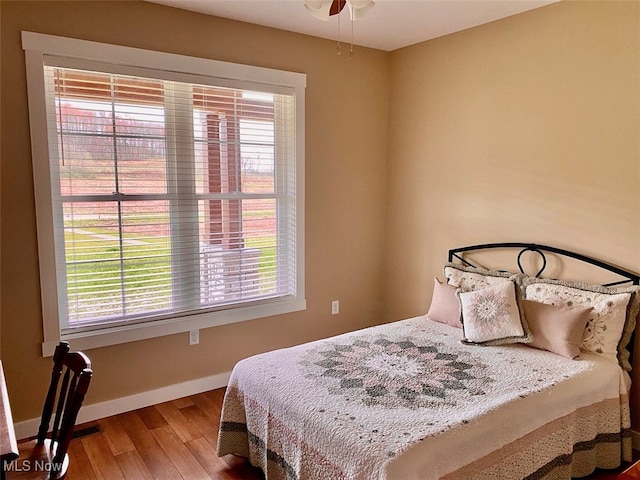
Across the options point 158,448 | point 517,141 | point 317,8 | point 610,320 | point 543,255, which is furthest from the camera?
point 517,141

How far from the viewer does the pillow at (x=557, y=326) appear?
2.55 m

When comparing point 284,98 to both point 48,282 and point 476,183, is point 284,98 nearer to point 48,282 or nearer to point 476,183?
point 476,183

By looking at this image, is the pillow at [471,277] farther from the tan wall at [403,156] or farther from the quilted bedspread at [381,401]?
the quilted bedspread at [381,401]

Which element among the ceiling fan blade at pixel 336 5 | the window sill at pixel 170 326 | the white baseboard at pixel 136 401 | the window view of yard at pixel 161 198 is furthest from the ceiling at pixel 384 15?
the white baseboard at pixel 136 401

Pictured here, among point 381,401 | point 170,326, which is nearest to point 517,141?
point 381,401

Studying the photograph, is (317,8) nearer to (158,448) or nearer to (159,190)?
(159,190)

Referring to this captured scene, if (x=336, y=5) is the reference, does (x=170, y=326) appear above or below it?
below

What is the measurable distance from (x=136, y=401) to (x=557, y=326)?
102 inches

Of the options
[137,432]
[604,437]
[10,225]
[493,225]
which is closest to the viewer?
[604,437]

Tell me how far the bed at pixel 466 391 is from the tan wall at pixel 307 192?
93cm

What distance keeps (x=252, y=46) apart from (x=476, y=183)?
1837 millimetres

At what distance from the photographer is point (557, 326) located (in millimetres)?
2594

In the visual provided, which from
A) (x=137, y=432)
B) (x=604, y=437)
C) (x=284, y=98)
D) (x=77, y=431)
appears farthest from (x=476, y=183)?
(x=77, y=431)

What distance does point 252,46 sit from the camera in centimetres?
331
